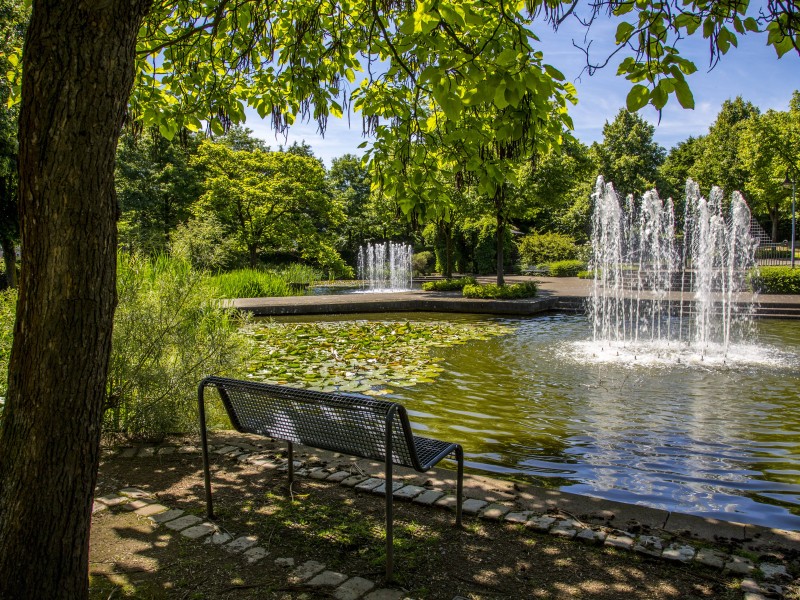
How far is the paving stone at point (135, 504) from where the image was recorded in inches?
136

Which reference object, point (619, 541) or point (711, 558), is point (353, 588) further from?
point (711, 558)

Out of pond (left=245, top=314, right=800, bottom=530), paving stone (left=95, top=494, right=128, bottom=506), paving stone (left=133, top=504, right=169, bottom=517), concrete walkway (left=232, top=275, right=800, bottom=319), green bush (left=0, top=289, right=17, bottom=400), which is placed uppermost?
green bush (left=0, top=289, right=17, bottom=400)

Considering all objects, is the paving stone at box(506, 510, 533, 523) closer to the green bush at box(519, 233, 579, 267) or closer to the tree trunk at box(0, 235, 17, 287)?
the tree trunk at box(0, 235, 17, 287)

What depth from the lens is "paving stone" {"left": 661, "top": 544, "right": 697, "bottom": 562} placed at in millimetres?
2830

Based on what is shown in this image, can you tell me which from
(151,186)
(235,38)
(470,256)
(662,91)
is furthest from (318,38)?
(470,256)

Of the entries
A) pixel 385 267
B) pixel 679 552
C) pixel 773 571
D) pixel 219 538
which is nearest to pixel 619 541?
pixel 679 552

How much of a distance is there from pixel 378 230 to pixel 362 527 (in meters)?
34.9

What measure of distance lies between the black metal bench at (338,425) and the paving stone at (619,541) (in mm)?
810

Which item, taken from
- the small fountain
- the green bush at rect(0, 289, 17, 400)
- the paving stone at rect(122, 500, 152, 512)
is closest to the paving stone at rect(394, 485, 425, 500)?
the paving stone at rect(122, 500, 152, 512)

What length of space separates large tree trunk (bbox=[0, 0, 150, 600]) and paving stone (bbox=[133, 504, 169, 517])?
1258mm

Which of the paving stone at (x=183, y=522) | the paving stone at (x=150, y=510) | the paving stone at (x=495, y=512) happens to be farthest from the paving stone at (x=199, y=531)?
the paving stone at (x=495, y=512)

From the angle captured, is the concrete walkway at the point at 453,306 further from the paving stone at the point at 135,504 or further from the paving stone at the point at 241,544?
the paving stone at the point at 241,544

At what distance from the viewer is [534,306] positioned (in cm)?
1617

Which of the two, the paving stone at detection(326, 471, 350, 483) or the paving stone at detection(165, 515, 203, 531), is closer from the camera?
the paving stone at detection(165, 515, 203, 531)
